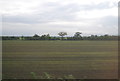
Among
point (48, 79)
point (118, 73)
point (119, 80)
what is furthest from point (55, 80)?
point (118, 73)

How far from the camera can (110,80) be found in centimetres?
245

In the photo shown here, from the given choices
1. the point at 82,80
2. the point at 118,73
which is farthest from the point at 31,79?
the point at 118,73

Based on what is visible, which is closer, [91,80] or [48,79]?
[48,79]

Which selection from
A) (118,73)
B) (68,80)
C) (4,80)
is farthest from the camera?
(118,73)

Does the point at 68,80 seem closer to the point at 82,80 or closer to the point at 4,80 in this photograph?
the point at 82,80

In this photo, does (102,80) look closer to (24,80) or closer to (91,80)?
(91,80)

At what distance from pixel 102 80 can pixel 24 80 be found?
111cm

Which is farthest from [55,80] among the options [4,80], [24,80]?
[4,80]

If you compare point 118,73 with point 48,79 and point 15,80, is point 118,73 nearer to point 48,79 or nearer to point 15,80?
point 48,79

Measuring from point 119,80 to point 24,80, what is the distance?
4.33 feet

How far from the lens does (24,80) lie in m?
2.39

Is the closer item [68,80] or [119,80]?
[68,80]

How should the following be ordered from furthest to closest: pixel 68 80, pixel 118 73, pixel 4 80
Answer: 1. pixel 118 73
2. pixel 4 80
3. pixel 68 80

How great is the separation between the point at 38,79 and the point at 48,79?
0.13 m
